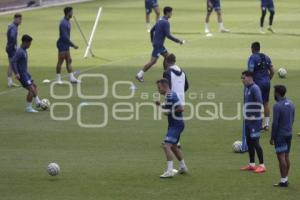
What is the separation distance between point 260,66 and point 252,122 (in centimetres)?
372

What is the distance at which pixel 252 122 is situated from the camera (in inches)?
757

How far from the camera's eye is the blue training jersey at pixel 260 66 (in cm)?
2258

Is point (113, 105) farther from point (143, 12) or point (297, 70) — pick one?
point (143, 12)

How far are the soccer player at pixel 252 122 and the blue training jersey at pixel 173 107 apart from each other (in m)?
1.42

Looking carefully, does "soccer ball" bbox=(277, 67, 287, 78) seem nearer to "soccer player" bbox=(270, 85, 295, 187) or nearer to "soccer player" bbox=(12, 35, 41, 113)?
"soccer player" bbox=(12, 35, 41, 113)

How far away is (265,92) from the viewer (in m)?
23.1

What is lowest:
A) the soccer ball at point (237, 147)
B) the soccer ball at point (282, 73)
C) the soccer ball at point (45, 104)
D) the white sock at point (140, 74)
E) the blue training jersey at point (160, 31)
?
the soccer ball at point (282, 73)

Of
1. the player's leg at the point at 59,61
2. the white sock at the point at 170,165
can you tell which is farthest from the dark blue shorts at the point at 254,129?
→ the player's leg at the point at 59,61

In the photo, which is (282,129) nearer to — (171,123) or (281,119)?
(281,119)

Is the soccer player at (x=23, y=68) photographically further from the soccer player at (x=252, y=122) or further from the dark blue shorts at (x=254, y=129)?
the dark blue shorts at (x=254, y=129)

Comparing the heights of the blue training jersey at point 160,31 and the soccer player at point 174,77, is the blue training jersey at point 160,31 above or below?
below

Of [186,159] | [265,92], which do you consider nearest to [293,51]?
[265,92]

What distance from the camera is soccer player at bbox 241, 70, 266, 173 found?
19203mm

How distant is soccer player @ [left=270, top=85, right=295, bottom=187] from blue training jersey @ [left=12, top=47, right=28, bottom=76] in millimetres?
9765
